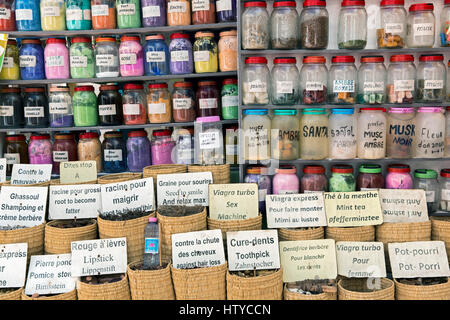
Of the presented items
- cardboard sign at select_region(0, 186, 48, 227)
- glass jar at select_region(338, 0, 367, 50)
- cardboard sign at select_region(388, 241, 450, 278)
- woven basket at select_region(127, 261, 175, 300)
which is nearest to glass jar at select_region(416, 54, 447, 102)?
glass jar at select_region(338, 0, 367, 50)

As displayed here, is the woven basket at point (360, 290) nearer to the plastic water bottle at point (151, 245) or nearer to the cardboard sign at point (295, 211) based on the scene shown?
the cardboard sign at point (295, 211)

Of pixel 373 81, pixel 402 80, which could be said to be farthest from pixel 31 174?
pixel 402 80

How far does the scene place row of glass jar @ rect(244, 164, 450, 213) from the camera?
234 centimetres

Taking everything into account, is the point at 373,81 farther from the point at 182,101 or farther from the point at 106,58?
the point at 106,58

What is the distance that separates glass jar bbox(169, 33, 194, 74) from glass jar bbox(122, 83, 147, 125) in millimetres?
264

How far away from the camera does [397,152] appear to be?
7.89 feet

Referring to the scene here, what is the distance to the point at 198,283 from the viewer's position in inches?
54.3

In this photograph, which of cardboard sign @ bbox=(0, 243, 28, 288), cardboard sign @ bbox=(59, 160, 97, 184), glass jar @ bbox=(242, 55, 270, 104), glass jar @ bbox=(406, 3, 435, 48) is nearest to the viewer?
cardboard sign @ bbox=(0, 243, 28, 288)

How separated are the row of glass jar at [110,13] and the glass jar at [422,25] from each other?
1024 millimetres

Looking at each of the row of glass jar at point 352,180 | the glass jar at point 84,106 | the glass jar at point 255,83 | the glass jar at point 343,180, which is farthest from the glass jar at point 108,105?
the glass jar at point 343,180

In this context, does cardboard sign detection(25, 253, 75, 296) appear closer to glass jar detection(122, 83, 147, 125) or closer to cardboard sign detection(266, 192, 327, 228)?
cardboard sign detection(266, 192, 327, 228)

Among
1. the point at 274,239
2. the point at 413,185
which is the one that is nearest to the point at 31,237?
the point at 274,239
